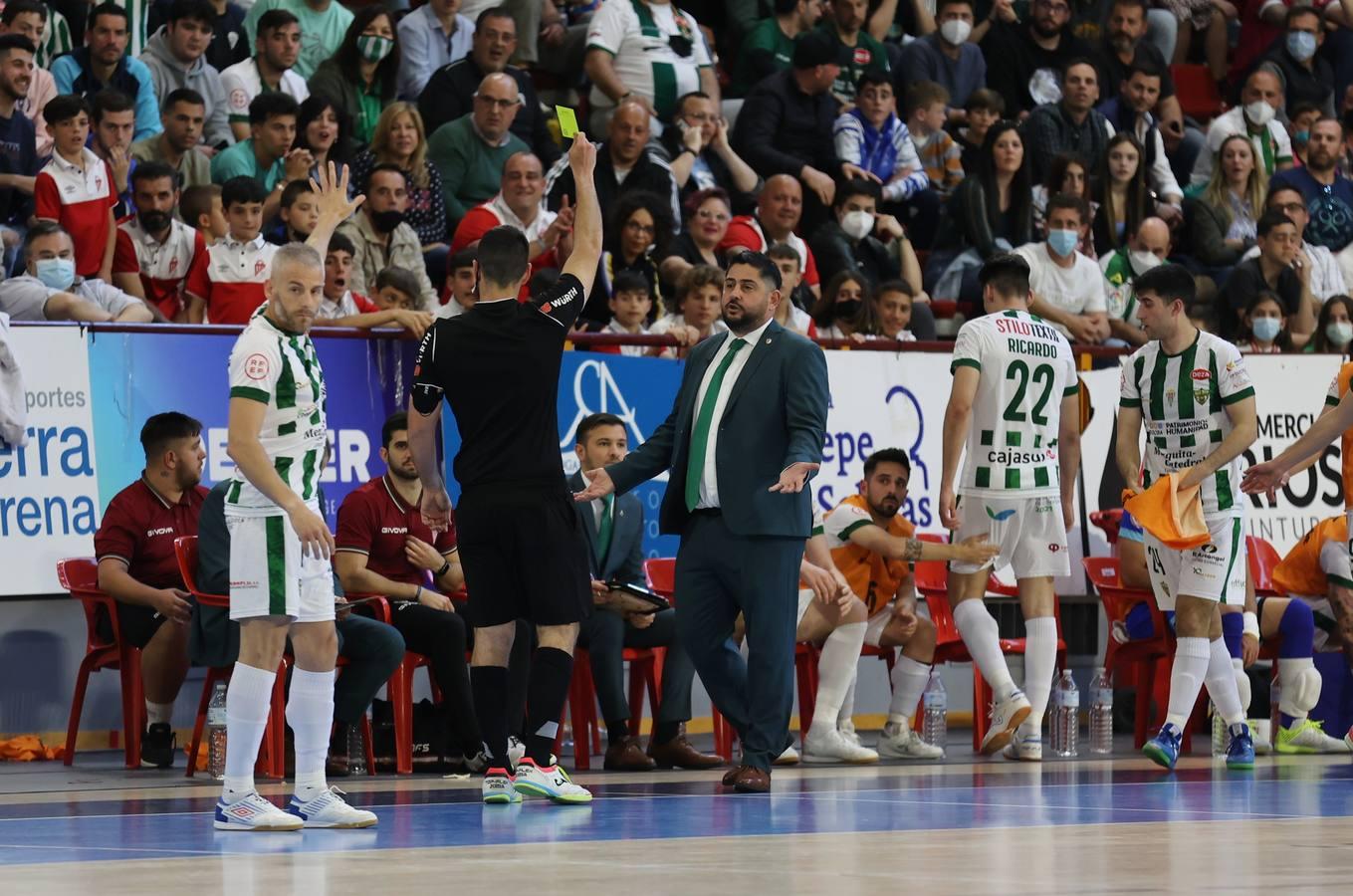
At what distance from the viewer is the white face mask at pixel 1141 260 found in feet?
54.7

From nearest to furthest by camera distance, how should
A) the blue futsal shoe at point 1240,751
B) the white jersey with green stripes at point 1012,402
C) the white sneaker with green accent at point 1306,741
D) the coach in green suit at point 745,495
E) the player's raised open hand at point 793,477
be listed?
the player's raised open hand at point 793,477
the coach in green suit at point 745,495
the blue futsal shoe at point 1240,751
the white jersey with green stripes at point 1012,402
the white sneaker with green accent at point 1306,741

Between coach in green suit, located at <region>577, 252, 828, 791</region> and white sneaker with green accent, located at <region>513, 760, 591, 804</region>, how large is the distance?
3.03 ft

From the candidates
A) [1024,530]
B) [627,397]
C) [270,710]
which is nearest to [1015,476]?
[1024,530]

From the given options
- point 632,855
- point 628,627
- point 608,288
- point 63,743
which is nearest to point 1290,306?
point 608,288

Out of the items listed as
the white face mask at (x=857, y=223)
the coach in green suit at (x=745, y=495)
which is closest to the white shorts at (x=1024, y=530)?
the coach in green suit at (x=745, y=495)

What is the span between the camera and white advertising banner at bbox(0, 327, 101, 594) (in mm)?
11703

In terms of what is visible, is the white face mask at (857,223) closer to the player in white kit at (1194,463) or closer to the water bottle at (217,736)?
the player in white kit at (1194,463)

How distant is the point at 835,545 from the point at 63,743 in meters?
4.36

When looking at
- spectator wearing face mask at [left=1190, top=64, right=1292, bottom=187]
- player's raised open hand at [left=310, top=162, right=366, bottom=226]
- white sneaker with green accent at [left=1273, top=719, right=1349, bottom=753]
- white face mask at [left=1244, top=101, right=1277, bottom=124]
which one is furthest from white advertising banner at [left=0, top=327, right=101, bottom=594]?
white face mask at [left=1244, top=101, right=1277, bottom=124]

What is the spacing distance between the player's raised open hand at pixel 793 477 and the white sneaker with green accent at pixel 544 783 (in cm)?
146

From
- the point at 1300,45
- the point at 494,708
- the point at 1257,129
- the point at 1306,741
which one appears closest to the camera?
the point at 494,708

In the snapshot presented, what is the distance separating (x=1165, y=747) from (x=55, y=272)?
21.5 ft

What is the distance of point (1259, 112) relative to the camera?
754 inches

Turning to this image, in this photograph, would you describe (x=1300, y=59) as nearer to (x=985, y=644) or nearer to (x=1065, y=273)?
(x=1065, y=273)
